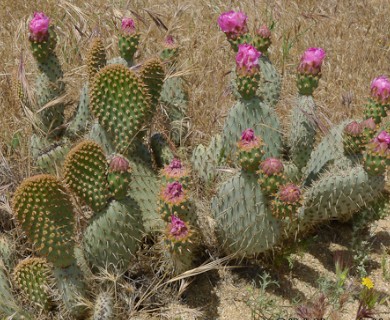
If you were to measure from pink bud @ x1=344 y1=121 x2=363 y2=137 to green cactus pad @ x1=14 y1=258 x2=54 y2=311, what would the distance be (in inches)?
57.8

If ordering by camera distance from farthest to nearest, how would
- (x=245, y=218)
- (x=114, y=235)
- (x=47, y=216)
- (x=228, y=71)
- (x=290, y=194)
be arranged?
1. (x=228, y=71)
2. (x=245, y=218)
3. (x=114, y=235)
4. (x=290, y=194)
5. (x=47, y=216)

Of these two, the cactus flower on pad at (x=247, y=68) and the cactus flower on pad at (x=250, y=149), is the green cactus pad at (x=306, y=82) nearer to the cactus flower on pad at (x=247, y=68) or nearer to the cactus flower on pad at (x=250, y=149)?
the cactus flower on pad at (x=247, y=68)

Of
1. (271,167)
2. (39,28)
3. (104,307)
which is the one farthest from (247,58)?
(104,307)

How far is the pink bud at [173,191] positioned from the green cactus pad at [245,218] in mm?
281

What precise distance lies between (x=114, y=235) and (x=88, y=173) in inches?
12.0

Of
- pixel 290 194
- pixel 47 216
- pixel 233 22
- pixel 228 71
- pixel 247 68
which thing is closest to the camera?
pixel 47 216

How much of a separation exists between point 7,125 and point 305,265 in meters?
1.84

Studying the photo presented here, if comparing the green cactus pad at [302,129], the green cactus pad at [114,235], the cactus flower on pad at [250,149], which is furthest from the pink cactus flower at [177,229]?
the green cactus pad at [302,129]

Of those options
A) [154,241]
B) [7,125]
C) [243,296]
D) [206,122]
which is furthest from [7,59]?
[243,296]

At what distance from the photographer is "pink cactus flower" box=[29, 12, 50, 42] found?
3.05 metres

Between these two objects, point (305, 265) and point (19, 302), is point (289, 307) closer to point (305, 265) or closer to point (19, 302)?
point (305, 265)

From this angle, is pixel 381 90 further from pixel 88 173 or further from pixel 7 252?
pixel 7 252

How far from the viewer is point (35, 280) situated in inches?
100

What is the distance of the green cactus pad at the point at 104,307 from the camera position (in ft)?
7.94
